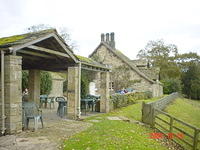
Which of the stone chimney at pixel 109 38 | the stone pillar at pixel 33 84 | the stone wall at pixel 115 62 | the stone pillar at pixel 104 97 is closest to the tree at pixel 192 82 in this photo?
the stone wall at pixel 115 62

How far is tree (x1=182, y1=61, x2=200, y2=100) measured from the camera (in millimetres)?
35438

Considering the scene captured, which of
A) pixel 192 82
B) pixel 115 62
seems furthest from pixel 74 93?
pixel 192 82

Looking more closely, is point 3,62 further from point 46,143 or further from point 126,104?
point 126,104

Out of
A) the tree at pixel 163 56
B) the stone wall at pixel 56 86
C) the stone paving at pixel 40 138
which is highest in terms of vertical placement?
the tree at pixel 163 56

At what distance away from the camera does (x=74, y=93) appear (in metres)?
9.11

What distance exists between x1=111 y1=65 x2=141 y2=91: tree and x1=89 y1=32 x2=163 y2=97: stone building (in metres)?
0.39

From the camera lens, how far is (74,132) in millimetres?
6590

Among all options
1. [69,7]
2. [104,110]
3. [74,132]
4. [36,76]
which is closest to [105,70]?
[104,110]

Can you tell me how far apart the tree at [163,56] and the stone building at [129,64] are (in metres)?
13.3

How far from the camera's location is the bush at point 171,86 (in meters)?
33.1

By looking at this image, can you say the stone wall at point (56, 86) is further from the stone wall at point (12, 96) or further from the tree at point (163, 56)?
the tree at point (163, 56)

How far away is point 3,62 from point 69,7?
11927 millimetres

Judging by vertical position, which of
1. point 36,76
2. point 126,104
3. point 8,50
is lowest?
point 126,104

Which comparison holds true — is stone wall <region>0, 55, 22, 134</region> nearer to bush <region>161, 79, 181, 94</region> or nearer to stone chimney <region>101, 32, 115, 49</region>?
stone chimney <region>101, 32, 115, 49</region>
